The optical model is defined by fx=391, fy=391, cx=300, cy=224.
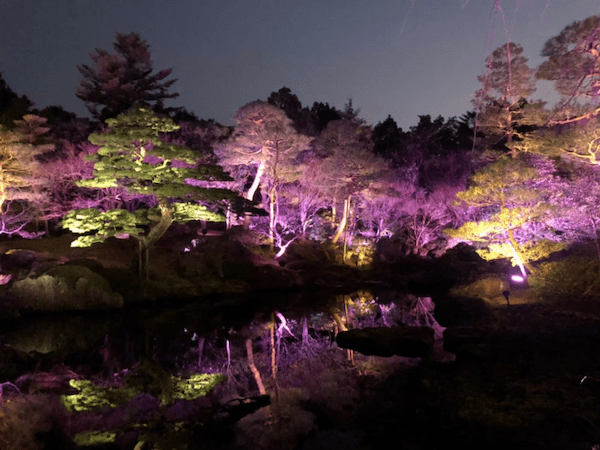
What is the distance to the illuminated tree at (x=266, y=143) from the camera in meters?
18.7

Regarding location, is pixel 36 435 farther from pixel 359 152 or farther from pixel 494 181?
pixel 359 152

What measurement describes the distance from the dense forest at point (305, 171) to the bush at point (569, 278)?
1.10ft

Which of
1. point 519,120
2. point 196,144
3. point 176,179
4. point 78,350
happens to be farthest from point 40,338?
point 519,120

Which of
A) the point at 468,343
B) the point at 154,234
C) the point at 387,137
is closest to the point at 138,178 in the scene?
the point at 154,234

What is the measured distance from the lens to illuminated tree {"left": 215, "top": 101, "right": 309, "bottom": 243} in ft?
61.5

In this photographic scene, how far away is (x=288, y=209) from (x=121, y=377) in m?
16.6

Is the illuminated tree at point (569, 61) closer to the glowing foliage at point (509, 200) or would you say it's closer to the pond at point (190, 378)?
the glowing foliage at point (509, 200)

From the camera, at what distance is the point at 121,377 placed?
6.79 meters

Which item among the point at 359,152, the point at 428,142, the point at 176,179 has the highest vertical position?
the point at 428,142

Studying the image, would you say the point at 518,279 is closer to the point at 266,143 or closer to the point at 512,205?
the point at 512,205

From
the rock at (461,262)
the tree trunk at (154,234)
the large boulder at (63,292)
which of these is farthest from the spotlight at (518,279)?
the large boulder at (63,292)

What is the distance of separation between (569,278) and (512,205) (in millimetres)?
3684

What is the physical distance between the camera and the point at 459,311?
41.7 ft

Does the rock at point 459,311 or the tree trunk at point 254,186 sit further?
the tree trunk at point 254,186
